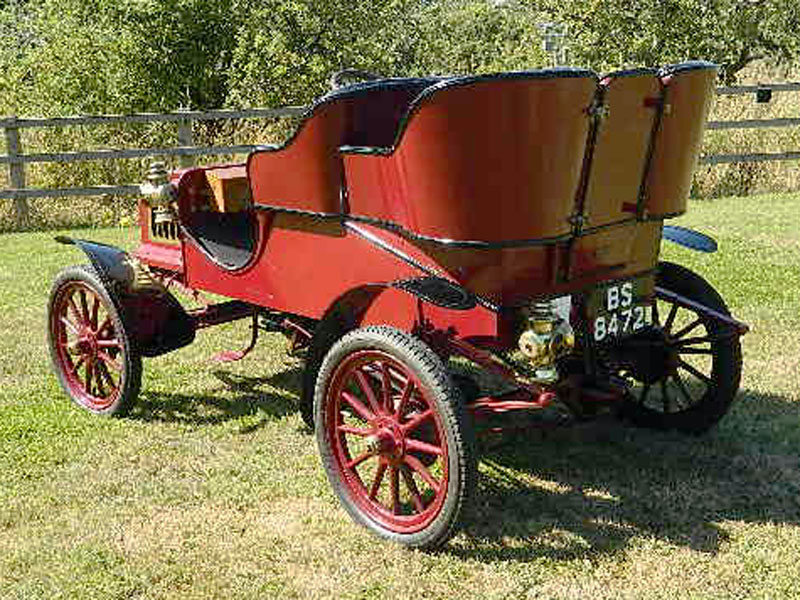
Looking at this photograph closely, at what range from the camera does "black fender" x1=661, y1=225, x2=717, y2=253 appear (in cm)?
396

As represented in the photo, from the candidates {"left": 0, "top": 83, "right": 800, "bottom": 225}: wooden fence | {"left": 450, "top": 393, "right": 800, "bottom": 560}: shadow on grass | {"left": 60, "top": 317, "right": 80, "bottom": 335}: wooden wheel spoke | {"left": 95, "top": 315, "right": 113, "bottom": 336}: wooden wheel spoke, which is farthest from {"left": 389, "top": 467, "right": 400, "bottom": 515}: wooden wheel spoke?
{"left": 0, "top": 83, "right": 800, "bottom": 225}: wooden fence

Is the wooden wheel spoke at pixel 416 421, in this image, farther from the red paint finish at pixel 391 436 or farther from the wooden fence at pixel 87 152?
the wooden fence at pixel 87 152

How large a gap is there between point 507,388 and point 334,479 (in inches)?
63.9

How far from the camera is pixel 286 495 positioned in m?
3.74

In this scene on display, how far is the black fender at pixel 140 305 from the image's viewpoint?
14.2ft

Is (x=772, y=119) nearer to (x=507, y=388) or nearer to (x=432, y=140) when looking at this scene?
(x=507, y=388)

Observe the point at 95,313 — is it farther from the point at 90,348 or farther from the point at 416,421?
the point at 416,421

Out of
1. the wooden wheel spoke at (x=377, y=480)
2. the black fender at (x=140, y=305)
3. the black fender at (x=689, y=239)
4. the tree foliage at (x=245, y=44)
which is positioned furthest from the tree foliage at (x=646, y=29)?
the wooden wheel spoke at (x=377, y=480)

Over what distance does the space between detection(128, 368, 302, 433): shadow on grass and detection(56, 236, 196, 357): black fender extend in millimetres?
333

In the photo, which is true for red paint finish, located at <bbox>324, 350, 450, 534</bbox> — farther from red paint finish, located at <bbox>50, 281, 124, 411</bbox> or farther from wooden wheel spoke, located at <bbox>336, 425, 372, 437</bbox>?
red paint finish, located at <bbox>50, 281, 124, 411</bbox>

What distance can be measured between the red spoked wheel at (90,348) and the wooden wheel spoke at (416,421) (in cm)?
163

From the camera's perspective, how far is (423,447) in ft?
10.3

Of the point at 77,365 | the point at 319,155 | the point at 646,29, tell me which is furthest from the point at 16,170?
the point at 646,29

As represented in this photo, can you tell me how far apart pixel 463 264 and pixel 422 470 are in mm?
688
